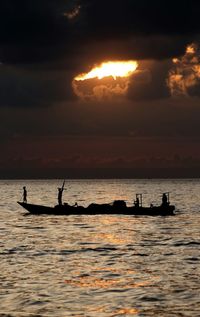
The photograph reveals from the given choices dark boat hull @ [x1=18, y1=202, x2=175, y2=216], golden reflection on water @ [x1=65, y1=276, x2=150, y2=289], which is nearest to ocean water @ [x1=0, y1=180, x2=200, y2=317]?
golden reflection on water @ [x1=65, y1=276, x2=150, y2=289]

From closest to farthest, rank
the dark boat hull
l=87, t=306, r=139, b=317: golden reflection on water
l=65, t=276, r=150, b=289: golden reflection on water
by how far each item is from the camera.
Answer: l=87, t=306, r=139, b=317: golden reflection on water, l=65, t=276, r=150, b=289: golden reflection on water, the dark boat hull

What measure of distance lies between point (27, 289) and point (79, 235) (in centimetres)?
2938

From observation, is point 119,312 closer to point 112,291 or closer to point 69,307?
point 69,307

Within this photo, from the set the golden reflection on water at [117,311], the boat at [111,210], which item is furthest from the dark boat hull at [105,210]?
the golden reflection on water at [117,311]

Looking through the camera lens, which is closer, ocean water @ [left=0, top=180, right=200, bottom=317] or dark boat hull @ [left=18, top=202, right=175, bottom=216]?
ocean water @ [left=0, top=180, right=200, bottom=317]

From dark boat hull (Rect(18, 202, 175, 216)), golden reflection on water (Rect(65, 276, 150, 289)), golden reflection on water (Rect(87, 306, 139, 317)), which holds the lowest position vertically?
golden reflection on water (Rect(87, 306, 139, 317))

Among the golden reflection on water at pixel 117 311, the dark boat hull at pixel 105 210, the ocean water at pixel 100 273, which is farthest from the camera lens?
the dark boat hull at pixel 105 210

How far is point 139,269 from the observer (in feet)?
116

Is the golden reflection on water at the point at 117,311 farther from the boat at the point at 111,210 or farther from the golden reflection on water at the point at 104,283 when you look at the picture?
the boat at the point at 111,210

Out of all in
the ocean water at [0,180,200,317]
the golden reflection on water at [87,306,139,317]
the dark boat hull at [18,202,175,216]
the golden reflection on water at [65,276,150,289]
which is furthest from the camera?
the dark boat hull at [18,202,175,216]

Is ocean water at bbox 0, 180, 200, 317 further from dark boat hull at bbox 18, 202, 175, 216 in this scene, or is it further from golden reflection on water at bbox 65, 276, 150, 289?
dark boat hull at bbox 18, 202, 175, 216

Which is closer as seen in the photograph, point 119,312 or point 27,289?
point 119,312

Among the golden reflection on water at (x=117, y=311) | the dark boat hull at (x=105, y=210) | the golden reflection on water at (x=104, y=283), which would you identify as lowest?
the golden reflection on water at (x=117, y=311)

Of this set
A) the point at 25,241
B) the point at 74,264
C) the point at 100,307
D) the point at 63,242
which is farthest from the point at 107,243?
the point at 100,307
